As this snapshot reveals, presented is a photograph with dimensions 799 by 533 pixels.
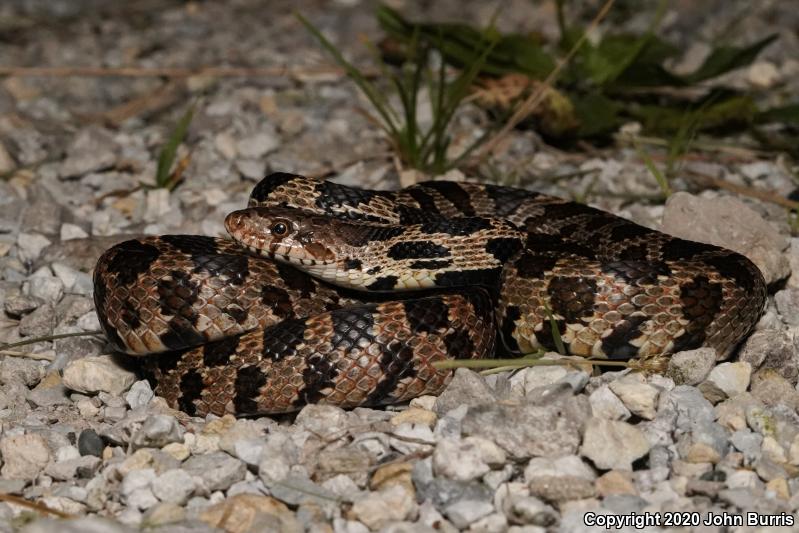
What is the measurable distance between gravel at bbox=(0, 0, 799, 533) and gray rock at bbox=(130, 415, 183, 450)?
0.04 ft

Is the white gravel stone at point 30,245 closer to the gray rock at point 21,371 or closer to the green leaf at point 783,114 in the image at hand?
the gray rock at point 21,371

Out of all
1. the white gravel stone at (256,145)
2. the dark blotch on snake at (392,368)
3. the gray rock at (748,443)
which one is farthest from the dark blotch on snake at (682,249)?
the white gravel stone at (256,145)

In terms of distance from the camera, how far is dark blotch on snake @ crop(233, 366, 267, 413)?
6.41m

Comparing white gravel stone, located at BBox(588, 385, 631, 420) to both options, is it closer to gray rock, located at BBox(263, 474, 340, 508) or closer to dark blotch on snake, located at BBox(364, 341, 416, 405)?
dark blotch on snake, located at BBox(364, 341, 416, 405)

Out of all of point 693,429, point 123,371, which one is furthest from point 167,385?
point 693,429

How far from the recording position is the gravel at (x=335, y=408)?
5309 mm

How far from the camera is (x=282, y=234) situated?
6891 mm

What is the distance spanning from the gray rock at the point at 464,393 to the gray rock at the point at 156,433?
5.45ft

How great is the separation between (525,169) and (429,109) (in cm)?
146

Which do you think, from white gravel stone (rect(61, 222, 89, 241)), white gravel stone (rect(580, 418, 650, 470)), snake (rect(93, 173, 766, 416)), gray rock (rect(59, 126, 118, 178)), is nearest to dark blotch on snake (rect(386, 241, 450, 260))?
snake (rect(93, 173, 766, 416))

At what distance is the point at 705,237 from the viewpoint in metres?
7.80

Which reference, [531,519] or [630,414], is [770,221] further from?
[531,519]

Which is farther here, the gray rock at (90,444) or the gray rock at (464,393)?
the gray rock at (464,393)

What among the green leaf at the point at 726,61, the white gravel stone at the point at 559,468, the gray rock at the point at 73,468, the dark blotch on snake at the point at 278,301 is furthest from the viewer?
the green leaf at the point at 726,61
